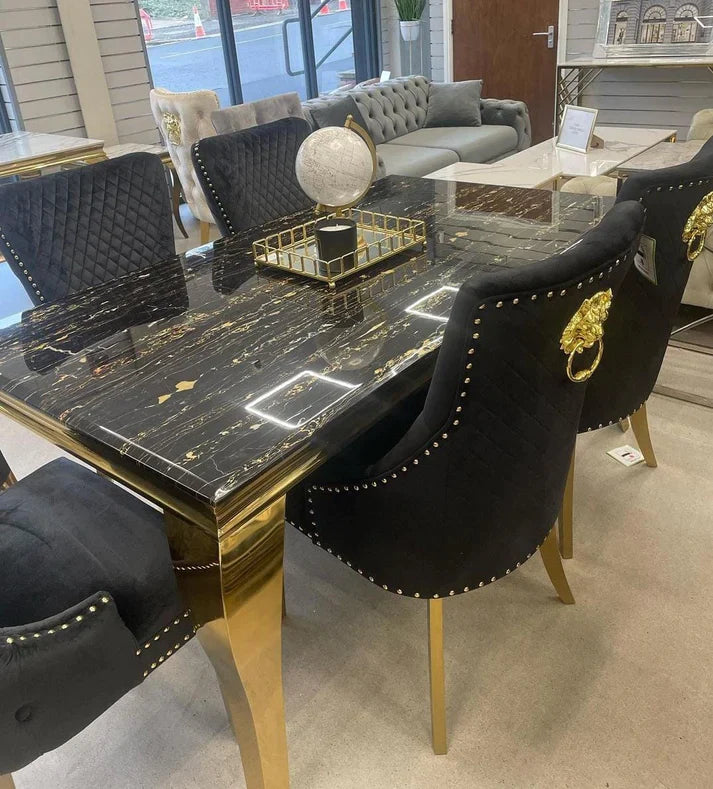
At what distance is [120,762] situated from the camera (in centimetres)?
134

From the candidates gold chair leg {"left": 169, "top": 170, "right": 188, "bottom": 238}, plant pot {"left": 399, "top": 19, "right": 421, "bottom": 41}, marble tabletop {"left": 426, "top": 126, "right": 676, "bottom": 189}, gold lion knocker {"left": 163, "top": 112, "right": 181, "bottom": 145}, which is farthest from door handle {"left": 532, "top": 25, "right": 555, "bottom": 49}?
gold lion knocker {"left": 163, "top": 112, "right": 181, "bottom": 145}

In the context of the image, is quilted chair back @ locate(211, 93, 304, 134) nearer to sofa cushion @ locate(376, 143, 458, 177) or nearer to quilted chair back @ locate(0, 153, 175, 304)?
sofa cushion @ locate(376, 143, 458, 177)

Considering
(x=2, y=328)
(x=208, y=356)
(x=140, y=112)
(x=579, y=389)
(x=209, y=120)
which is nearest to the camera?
(x=579, y=389)

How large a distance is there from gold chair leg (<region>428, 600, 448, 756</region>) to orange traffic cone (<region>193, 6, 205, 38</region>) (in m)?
5.35

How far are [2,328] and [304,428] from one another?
32.0 inches

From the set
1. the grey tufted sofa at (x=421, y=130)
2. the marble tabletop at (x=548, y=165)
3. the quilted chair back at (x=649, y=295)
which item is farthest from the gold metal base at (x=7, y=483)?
the grey tufted sofa at (x=421, y=130)

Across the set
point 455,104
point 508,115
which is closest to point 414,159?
Result: point 455,104

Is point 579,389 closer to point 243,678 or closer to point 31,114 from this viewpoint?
point 243,678

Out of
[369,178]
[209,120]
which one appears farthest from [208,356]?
[209,120]

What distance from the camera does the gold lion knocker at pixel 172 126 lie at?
145 inches

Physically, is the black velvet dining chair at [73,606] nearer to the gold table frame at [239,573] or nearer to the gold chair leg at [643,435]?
the gold table frame at [239,573]

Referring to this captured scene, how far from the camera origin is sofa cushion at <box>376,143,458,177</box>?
4.28 m

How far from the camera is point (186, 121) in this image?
12.0 ft

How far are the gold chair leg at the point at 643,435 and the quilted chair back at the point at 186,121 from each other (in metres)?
2.51
